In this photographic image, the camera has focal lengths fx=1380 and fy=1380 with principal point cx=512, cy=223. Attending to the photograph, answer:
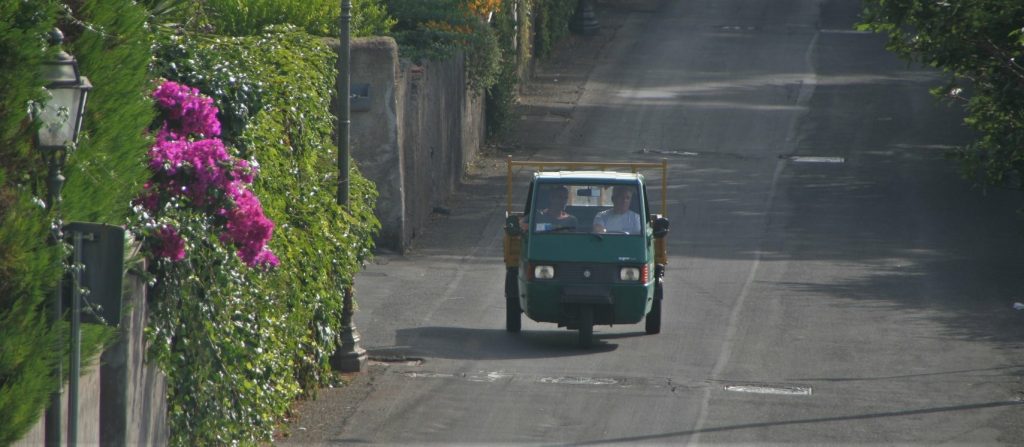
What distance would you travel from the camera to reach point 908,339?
16.5m

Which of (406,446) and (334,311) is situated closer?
A: (406,446)

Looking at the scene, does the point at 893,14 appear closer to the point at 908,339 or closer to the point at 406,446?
the point at 908,339

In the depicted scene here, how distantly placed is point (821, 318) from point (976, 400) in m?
4.00

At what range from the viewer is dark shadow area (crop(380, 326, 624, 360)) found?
15.3 m

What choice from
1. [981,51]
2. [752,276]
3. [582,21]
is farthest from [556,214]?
[582,21]

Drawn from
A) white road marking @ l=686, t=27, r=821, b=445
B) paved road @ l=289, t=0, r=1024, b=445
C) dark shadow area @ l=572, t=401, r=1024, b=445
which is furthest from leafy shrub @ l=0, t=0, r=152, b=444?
white road marking @ l=686, t=27, r=821, b=445

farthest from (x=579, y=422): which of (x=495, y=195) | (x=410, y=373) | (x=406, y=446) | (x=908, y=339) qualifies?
(x=495, y=195)

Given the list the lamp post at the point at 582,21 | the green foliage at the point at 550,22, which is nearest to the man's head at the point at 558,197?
the green foliage at the point at 550,22

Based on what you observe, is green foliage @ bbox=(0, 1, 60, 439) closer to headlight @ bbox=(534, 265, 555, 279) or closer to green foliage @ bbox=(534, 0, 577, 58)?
headlight @ bbox=(534, 265, 555, 279)

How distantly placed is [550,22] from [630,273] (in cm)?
2348

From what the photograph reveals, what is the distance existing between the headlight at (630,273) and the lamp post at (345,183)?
10.2 feet

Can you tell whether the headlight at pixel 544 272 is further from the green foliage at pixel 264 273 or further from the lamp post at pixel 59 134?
the lamp post at pixel 59 134

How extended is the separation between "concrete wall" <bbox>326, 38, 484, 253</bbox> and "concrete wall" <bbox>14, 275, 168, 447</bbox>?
9.80 m

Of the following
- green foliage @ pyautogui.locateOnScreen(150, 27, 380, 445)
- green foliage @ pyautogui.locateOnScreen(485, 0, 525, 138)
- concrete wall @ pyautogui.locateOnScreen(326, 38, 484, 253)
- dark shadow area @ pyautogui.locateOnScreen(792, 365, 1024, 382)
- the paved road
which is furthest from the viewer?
green foliage @ pyautogui.locateOnScreen(485, 0, 525, 138)
